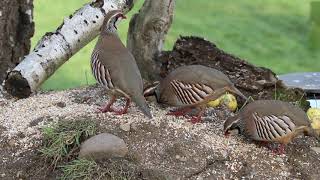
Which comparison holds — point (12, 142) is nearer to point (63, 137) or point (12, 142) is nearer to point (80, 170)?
point (63, 137)

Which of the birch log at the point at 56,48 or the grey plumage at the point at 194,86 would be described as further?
the birch log at the point at 56,48

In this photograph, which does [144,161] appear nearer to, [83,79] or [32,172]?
[32,172]

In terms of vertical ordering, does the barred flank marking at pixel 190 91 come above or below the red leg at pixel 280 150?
above

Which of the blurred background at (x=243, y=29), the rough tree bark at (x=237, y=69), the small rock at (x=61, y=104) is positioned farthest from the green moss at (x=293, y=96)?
the blurred background at (x=243, y=29)

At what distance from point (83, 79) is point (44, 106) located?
79.8 inches

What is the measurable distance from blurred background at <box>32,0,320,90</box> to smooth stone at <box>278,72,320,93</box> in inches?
43.0

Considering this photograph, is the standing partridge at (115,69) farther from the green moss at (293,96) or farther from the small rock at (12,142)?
the green moss at (293,96)

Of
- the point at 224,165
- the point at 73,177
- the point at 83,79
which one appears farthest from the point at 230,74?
the point at 83,79

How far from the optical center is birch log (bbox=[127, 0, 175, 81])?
4.23 metres

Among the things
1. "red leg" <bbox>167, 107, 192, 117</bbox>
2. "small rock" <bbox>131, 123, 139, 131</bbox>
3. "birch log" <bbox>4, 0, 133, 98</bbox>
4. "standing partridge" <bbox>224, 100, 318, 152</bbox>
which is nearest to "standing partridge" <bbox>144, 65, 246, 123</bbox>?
"red leg" <bbox>167, 107, 192, 117</bbox>

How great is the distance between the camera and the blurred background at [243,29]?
20.2 feet

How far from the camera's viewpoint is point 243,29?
6758 millimetres

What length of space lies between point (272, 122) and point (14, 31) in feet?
5.64

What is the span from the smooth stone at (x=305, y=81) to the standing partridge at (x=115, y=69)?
4.49 feet
